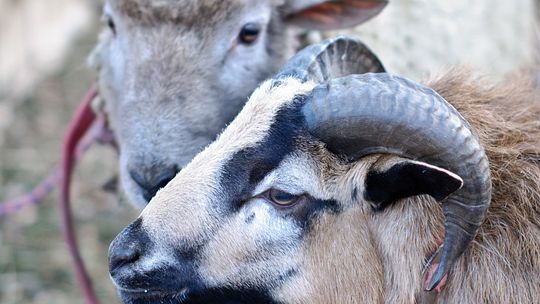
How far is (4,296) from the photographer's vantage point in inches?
257

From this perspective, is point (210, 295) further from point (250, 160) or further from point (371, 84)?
point (371, 84)

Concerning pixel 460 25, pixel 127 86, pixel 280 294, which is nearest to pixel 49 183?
pixel 127 86

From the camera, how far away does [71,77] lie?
11.3 m

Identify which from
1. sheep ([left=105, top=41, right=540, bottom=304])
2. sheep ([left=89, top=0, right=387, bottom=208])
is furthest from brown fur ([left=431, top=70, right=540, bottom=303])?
sheep ([left=89, top=0, right=387, bottom=208])

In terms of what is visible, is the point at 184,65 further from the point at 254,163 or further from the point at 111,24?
the point at 254,163

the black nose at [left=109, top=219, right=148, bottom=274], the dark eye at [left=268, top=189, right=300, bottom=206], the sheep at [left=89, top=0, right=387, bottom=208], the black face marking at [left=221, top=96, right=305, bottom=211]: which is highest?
the black face marking at [left=221, top=96, right=305, bottom=211]

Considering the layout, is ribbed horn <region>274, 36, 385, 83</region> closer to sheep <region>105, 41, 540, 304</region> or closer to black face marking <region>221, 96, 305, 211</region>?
sheep <region>105, 41, 540, 304</region>

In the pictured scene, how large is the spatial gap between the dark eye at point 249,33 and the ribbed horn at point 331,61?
969 mm

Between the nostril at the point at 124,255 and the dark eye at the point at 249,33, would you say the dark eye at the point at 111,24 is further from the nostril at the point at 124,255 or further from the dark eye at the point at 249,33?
the nostril at the point at 124,255

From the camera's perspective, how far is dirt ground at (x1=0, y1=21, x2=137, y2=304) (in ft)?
22.2

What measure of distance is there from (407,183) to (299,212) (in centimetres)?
Result: 38

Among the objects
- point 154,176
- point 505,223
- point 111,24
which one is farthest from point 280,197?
point 111,24

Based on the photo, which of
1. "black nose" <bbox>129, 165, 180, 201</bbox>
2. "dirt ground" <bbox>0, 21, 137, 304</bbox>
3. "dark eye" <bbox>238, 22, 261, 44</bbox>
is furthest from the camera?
"dirt ground" <bbox>0, 21, 137, 304</bbox>

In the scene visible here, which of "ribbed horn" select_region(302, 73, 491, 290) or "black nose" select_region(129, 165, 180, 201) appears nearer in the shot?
→ "ribbed horn" select_region(302, 73, 491, 290)
